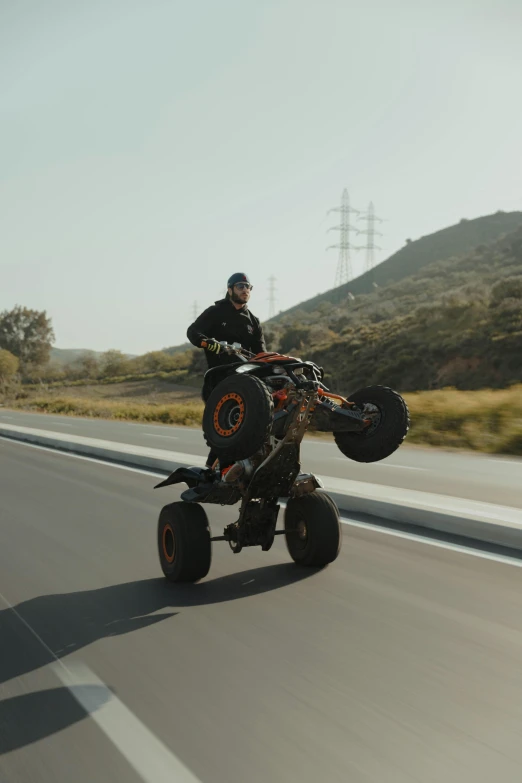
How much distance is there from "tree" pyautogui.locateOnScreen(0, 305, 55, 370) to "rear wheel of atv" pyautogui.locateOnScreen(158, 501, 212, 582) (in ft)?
376

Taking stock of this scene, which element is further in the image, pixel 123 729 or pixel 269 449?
pixel 269 449

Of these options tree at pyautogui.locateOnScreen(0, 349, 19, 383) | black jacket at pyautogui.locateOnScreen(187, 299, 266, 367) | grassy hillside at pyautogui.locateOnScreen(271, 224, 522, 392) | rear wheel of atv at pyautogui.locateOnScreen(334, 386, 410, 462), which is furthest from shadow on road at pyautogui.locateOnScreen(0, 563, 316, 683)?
tree at pyautogui.locateOnScreen(0, 349, 19, 383)

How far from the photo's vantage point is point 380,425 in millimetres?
5152

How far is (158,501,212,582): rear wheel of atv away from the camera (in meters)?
5.54

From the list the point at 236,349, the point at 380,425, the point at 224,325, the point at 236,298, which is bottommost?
the point at 380,425

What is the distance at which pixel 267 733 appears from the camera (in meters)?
3.24

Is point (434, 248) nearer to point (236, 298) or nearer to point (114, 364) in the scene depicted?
point (114, 364)

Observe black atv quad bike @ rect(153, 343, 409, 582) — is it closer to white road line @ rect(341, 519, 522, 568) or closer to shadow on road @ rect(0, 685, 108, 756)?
white road line @ rect(341, 519, 522, 568)

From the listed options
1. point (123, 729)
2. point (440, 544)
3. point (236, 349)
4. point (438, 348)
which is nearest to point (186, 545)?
point (236, 349)

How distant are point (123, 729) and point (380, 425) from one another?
8.47 feet

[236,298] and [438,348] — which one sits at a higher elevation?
[438,348]

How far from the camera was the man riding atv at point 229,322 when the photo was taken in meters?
5.61

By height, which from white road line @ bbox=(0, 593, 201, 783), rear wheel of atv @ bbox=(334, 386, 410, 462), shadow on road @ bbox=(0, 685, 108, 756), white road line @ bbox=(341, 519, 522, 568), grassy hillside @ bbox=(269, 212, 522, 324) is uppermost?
grassy hillside @ bbox=(269, 212, 522, 324)

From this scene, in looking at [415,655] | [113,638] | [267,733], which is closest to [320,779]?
[267,733]
